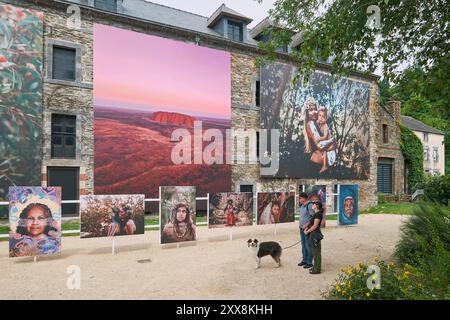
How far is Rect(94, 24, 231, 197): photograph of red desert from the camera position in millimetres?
14883

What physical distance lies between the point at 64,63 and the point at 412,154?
29312mm

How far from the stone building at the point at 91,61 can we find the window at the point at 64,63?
0.04 meters

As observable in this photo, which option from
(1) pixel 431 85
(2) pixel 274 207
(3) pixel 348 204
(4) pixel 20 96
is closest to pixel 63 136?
(4) pixel 20 96

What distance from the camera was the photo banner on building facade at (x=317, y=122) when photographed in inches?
764

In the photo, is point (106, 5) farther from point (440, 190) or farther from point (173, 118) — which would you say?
point (440, 190)

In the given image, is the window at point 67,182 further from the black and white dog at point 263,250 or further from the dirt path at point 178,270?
the black and white dog at point 263,250

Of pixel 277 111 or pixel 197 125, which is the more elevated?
pixel 277 111

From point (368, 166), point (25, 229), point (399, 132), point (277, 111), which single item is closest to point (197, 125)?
point (277, 111)

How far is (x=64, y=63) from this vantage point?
14727mm

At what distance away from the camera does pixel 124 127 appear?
1516 cm

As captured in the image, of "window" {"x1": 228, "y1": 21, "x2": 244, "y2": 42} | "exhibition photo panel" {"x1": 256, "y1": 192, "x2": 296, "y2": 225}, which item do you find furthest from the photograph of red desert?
"exhibition photo panel" {"x1": 256, "y1": 192, "x2": 296, "y2": 225}

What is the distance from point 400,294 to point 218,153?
13.8 meters

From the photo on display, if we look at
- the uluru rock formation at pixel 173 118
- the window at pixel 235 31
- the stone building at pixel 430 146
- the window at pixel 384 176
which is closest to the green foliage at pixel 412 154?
the window at pixel 384 176

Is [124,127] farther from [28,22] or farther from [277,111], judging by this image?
[277,111]
